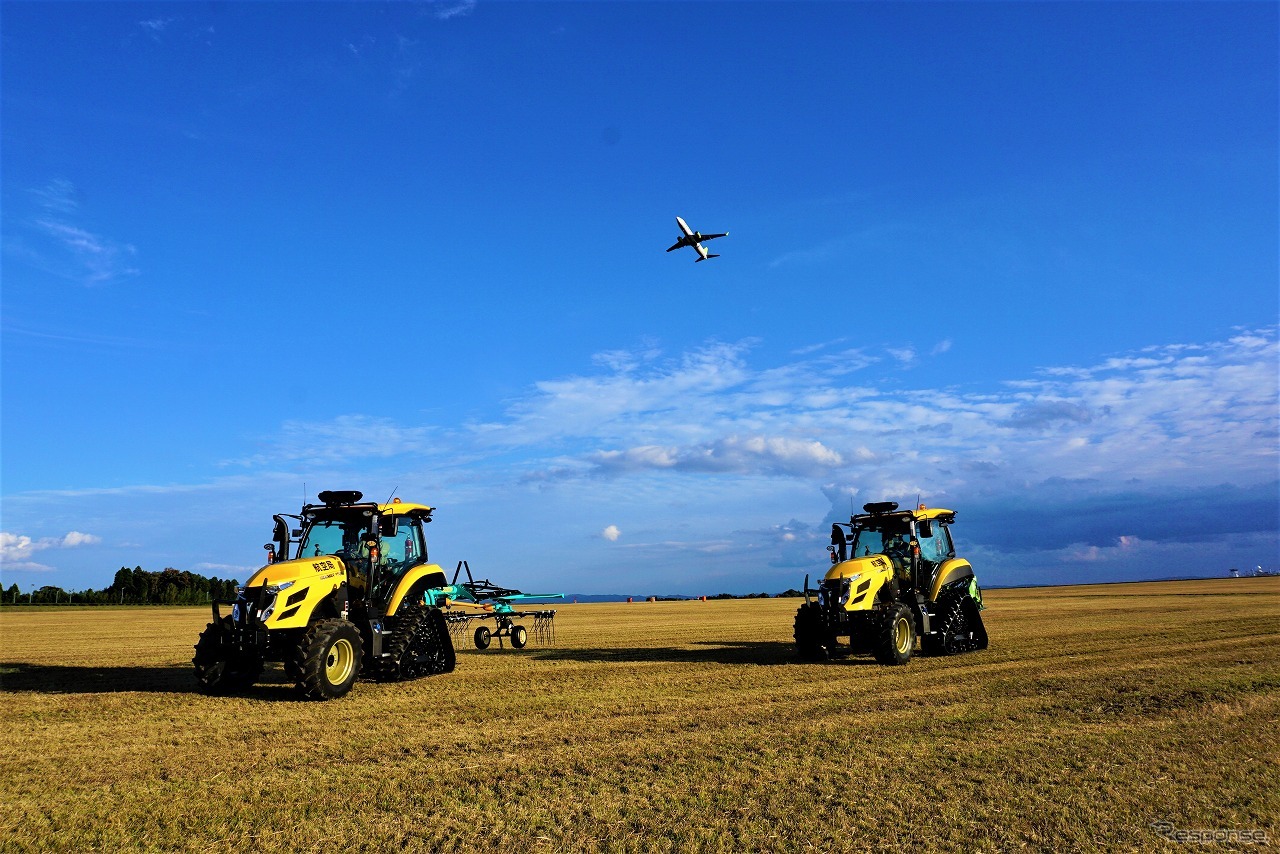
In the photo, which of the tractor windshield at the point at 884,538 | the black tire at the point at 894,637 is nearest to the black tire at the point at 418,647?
the black tire at the point at 894,637

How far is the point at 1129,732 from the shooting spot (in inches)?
346

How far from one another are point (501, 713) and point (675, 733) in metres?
2.60

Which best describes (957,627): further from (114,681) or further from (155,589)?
(155,589)

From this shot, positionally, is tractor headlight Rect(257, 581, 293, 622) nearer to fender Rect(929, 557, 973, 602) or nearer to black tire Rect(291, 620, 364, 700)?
black tire Rect(291, 620, 364, 700)

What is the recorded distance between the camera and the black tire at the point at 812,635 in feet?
53.3

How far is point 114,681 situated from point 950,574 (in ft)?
49.3

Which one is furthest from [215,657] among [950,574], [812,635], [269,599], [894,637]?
[950,574]

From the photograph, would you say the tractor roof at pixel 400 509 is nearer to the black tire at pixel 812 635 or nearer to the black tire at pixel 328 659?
the black tire at pixel 328 659

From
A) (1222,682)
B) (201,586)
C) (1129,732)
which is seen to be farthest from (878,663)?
(201,586)

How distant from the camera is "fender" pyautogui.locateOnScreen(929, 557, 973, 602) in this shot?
53.7ft

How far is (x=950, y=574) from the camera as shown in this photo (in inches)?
658

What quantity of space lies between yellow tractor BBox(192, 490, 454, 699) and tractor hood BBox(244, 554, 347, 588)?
1cm

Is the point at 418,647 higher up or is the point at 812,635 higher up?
the point at 418,647

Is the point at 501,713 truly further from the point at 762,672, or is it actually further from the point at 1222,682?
the point at 1222,682
